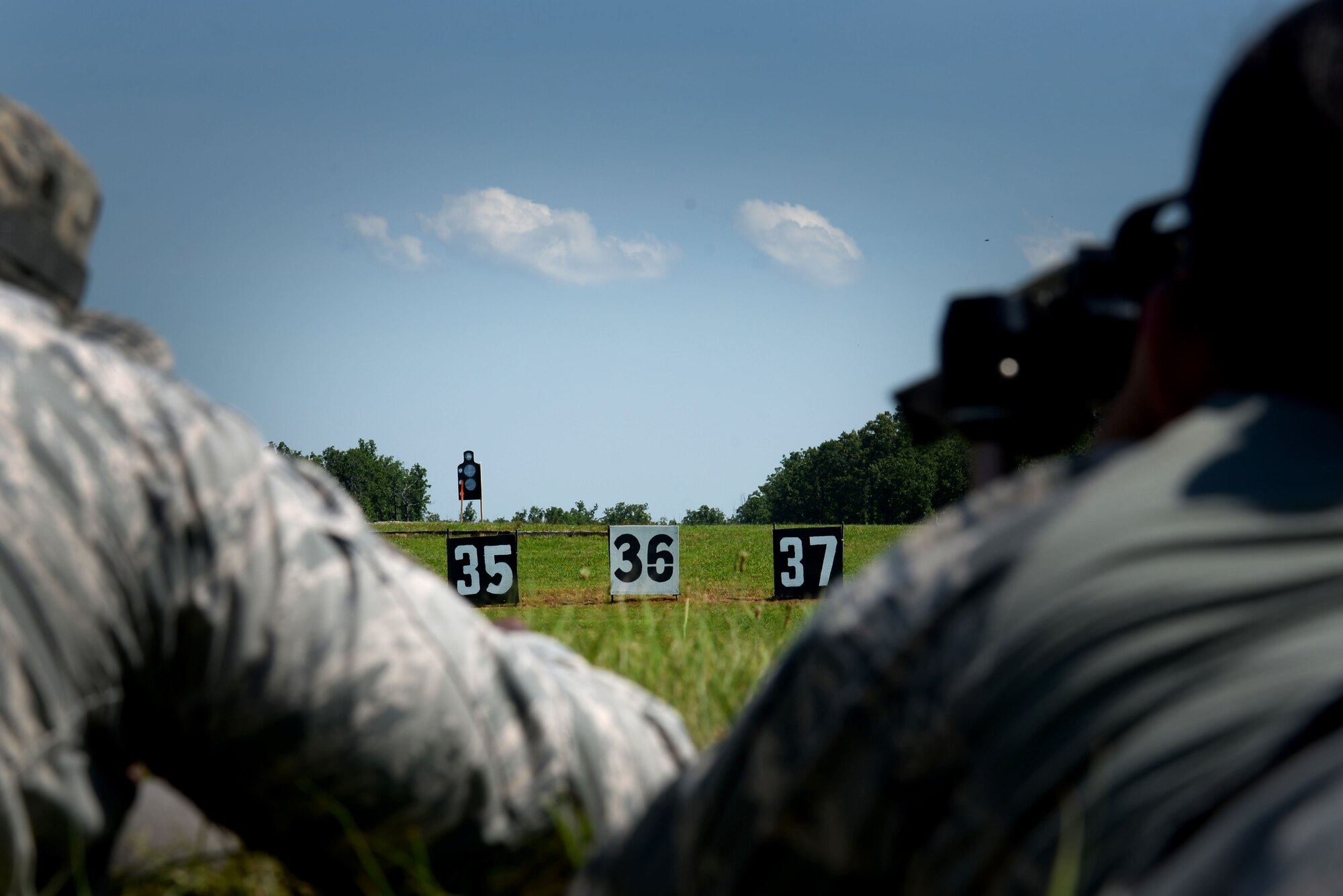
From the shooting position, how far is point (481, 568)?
10266 mm

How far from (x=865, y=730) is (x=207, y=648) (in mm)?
545

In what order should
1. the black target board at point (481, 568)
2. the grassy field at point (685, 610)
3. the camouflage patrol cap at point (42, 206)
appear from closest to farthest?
the camouflage patrol cap at point (42, 206) → the grassy field at point (685, 610) → the black target board at point (481, 568)

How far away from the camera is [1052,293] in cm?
88

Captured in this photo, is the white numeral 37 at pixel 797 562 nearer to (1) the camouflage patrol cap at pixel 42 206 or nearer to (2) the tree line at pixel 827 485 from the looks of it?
(1) the camouflage patrol cap at pixel 42 206

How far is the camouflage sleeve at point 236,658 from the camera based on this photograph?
786 millimetres

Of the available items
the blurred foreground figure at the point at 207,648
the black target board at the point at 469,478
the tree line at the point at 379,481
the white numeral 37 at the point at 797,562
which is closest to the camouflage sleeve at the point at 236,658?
the blurred foreground figure at the point at 207,648

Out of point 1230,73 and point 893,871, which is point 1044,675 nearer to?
point 893,871

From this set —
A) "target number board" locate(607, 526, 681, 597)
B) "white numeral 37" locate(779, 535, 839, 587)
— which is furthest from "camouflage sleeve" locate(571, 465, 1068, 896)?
"white numeral 37" locate(779, 535, 839, 587)

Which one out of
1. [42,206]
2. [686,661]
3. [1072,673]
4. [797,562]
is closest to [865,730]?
[1072,673]

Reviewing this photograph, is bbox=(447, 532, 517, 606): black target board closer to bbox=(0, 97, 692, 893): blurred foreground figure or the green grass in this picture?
the green grass

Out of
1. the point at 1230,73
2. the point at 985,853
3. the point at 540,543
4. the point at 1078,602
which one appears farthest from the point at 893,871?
the point at 540,543

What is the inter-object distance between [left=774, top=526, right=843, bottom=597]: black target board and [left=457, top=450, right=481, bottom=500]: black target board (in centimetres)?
1093

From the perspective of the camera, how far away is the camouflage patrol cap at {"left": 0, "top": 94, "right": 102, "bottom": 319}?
34.9 inches

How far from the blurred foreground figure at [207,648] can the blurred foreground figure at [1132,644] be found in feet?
1.23
